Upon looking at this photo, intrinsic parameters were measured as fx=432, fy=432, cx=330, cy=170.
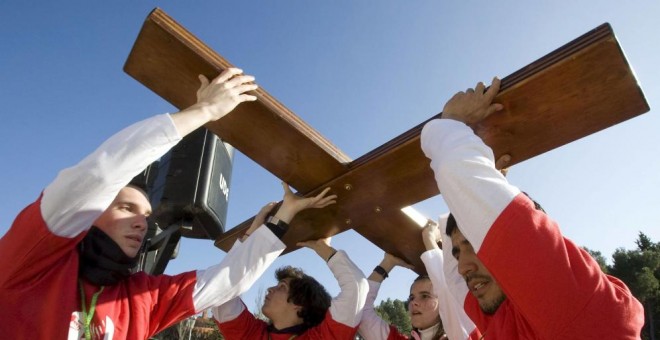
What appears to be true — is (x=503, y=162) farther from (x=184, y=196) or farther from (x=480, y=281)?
(x=184, y=196)

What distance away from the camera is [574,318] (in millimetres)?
978

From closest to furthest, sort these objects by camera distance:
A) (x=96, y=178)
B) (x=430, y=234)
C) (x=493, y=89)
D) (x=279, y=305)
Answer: (x=96, y=178) < (x=493, y=89) < (x=430, y=234) < (x=279, y=305)

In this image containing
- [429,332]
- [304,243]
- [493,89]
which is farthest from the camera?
[429,332]

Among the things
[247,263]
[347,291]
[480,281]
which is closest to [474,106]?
[480,281]

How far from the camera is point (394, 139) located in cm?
197

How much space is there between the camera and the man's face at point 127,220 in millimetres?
1771

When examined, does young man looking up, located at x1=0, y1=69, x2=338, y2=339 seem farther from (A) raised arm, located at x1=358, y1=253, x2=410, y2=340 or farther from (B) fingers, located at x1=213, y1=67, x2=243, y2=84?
(A) raised arm, located at x1=358, y1=253, x2=410, y2=340

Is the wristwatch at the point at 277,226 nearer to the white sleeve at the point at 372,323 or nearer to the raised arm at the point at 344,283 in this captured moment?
the raised arm at the point at 344,283

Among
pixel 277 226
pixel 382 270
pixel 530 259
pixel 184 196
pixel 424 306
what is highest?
pixel 184 196

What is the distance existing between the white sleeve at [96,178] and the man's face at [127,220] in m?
0.37

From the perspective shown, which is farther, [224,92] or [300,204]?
[300,204]

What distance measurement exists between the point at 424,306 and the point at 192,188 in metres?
1.96

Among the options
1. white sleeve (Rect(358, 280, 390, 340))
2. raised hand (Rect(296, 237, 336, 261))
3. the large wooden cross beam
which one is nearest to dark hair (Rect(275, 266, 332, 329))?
white sleeve (Rect(358, 280, 390, 340))

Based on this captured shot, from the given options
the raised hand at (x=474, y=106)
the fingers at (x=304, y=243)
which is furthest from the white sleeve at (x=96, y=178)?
the fingers at (x=304, y=243)
